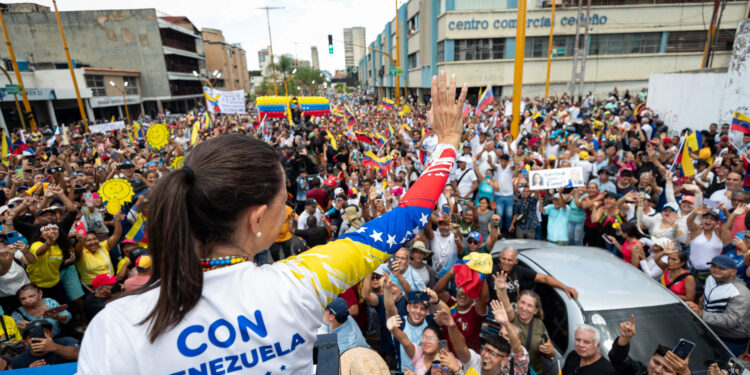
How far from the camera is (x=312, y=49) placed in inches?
7210

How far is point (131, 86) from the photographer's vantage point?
40719 millimetres

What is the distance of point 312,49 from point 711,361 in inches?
7649

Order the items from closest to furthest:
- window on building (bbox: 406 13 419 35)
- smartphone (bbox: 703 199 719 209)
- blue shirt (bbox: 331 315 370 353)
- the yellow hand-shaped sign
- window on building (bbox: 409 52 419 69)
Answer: blue shirt (bbox: 331 315 370 353)
smartphone (bbox: 703 199 719 209)
the yellow hand-shaped sign
window on building (bbox: 406 13 419 35)
window on building (bbox: 409 52 419 69)

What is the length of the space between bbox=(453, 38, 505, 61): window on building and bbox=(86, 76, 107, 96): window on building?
3024cm

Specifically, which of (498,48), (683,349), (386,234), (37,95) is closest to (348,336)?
(683,349)

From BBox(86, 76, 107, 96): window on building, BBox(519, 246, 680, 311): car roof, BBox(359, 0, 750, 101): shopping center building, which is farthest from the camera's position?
BBox(86, 76, 107, 96): window on building

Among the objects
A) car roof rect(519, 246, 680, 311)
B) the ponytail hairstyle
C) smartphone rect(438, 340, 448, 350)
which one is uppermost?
the ponytail hairstyle

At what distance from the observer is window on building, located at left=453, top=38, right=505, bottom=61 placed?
28.7 meters

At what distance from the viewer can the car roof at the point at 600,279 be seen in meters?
3.74

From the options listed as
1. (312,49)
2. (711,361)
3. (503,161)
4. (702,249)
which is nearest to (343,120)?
(503,161)

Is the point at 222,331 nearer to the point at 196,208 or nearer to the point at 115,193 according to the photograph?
the point at 196,208

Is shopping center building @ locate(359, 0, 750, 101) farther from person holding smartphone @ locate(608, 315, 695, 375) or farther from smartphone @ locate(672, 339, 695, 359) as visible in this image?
smartphone @ locate(672, 339, 695, 359)

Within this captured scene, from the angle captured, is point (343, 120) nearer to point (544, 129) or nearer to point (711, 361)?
point (544, 129)

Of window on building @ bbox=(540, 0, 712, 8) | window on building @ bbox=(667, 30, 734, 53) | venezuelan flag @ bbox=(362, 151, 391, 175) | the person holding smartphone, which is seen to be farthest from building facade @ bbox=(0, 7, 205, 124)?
window on building @ bbox=(667, 30, 734, 53)
